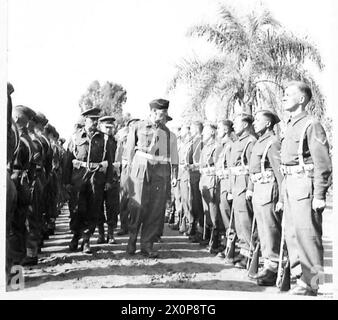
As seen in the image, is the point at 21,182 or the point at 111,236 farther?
the point at 111,236

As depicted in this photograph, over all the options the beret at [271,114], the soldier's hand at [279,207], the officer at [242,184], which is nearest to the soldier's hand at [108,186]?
the officer at [242,184]

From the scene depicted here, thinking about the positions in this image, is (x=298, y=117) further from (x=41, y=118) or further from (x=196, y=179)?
(x=41, y=118)

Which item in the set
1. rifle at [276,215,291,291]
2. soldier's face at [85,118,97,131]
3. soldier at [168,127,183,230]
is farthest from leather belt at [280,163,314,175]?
soldier's face at [85,118,97,131]

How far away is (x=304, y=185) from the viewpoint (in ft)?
17.6

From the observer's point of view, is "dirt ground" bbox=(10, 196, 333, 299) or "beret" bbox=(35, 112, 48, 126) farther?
"beret" bbox=(35, 112, 48, 126)

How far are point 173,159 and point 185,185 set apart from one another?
77cm

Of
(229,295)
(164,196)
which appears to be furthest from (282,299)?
(164,196)

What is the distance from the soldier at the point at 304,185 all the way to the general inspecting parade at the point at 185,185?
0.4 inches

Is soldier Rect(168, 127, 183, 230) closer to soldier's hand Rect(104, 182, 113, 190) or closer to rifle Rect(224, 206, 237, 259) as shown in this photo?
rifle Rect(224, 206, 237, 259)

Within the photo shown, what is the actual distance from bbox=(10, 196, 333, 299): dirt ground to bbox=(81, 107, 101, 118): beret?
5.20ft

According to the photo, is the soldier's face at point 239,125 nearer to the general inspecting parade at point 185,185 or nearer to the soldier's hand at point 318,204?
the general inspecting parade at point 185,185

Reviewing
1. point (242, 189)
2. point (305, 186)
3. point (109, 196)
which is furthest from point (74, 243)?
point (305, 186)

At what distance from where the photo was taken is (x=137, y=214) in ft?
21.7

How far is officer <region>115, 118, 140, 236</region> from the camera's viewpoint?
22.1 feet
